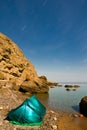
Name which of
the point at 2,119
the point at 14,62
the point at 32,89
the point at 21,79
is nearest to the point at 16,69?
the point at 14,62

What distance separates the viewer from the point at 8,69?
6150 cm

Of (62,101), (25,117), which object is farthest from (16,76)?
(25,117)

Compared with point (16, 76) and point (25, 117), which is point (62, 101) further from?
point (16, 76)

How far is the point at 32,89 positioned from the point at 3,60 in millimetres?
19406

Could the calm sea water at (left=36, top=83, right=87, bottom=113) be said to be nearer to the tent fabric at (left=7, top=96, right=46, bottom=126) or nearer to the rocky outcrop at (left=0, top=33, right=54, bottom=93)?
the rocky outcrop at (left=0, top=33, right=54, bottom=93)

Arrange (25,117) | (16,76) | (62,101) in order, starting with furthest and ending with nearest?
(16,76) → (62,101) → (25,117)

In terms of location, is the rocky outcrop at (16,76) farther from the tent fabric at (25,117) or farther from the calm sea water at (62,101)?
the tent fabric at (25,117)

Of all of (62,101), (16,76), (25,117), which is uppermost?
(16,76)

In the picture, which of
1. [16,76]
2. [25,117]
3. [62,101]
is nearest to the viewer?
→ [25,117]

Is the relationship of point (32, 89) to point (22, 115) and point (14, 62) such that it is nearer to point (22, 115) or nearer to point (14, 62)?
point (14, 62)

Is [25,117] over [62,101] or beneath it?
beneath

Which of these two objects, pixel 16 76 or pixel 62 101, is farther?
pixel 16 76

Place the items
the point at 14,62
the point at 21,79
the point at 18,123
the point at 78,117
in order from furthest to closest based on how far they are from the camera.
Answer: the point at 14,62
the point at 21,79
the point at 78,117
the point at 18,123

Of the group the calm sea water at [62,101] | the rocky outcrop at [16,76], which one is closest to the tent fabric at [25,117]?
the calm sea water at [62,101]
